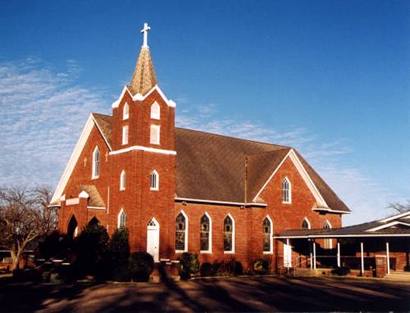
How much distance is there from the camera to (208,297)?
2678 cm

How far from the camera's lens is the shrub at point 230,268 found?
142 ft

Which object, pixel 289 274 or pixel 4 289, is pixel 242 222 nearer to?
pixel 289 274

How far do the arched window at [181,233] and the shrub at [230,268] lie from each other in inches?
115

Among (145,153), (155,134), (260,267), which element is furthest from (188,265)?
(155,134)

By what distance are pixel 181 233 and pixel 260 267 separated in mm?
6830

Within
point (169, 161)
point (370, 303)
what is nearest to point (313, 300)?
point (370, 303)

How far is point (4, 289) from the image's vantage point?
31.1m

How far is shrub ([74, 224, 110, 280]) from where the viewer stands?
37.3 meters

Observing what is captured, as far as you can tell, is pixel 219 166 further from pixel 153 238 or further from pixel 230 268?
pixel 153 238

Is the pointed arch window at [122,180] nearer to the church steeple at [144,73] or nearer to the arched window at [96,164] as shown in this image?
the arched window at [96,164]

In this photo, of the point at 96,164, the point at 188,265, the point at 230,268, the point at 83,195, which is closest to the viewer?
the point at 188,265

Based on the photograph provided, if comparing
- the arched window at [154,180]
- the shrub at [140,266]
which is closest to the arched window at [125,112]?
the arched window at [154,180]

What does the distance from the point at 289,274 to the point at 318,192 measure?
8.55 meters

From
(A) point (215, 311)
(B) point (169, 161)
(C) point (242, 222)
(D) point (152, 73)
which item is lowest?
(A) point (215, 311)
